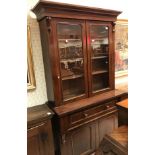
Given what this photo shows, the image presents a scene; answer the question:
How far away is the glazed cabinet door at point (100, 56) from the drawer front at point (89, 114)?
0.22 m

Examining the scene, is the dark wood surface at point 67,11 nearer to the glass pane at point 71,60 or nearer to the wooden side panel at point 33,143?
the glass pane at point 71,60

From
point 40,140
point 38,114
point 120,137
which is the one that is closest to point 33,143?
point 40,140

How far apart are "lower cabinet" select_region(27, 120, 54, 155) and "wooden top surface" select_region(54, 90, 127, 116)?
7.4 inches

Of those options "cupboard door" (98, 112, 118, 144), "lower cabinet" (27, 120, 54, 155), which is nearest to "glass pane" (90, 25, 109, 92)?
"cupboard door" (98, 112, 118, 144)

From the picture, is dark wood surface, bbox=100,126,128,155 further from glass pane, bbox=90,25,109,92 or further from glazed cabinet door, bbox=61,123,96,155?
glass pane, bbox=90,25,109,92

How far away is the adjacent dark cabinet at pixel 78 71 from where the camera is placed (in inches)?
65.0

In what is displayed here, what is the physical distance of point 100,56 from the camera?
2.16m

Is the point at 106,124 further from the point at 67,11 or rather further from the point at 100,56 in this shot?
the point at 67,11

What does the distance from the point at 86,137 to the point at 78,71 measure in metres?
0.83

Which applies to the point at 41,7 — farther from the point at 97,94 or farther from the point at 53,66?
the point at 97,94

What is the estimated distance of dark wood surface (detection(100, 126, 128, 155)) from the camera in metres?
0.97

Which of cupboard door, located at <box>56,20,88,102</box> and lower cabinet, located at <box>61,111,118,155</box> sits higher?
cupboard door, located at <box>56,20,88,102</box>

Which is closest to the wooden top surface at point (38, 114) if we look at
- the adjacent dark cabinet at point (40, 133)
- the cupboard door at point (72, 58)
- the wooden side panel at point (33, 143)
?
the adjacent dark cabinet at point (40, 133)
